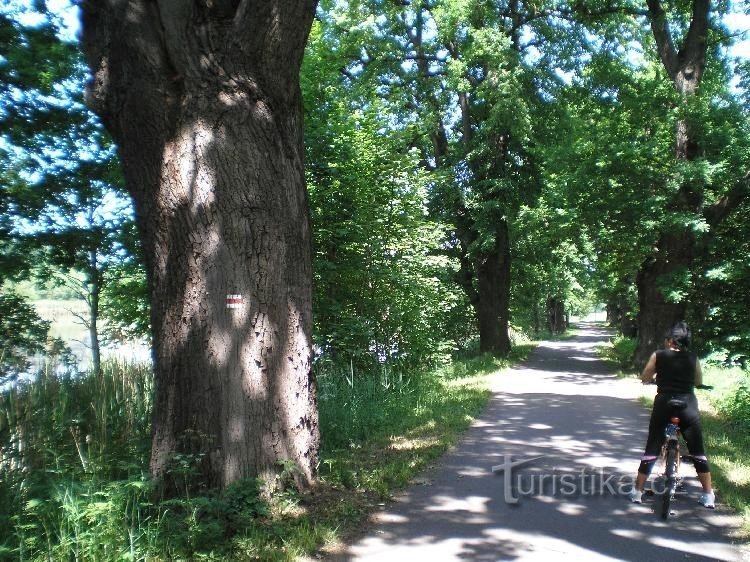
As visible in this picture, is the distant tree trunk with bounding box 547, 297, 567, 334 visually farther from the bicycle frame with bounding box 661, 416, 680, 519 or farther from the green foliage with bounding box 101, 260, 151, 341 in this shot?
the bicycle frame with bounding box 661, 416, 680, 519

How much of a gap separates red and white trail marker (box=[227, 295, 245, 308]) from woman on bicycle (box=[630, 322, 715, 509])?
153 inches

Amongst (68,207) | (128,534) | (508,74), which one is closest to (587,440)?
(128,534)

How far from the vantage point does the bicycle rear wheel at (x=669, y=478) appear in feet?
17.7

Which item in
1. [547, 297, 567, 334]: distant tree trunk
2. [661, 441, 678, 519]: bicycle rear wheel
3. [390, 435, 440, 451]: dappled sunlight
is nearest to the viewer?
[661, 441, 678, 519]: bicycle rear wheel

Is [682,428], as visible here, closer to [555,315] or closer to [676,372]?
[676,372]

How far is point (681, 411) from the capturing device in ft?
18.7

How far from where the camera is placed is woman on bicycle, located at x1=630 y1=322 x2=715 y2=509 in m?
5.65

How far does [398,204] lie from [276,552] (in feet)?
30.1

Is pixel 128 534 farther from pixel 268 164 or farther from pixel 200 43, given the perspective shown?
pixel 200 43

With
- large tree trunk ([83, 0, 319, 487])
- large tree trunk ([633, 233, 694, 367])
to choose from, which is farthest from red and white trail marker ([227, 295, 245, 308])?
large tree trunk ([633, 233, 694, 367])

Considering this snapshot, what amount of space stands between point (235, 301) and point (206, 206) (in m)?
0.84

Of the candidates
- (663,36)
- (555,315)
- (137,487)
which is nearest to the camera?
(137,487)

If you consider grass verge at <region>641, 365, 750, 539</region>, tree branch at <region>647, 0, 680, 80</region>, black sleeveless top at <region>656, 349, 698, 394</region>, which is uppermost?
tree branch at <region>647, 0, 680, 80</region>

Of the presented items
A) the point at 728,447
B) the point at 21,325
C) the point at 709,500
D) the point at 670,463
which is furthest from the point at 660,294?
the point at 21,325
